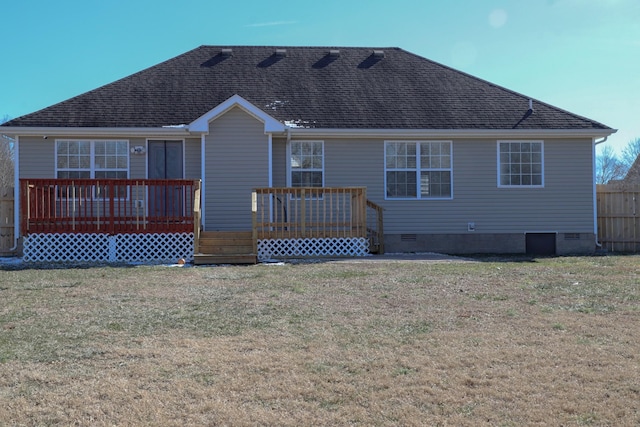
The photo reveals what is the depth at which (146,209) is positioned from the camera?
43.9 ft

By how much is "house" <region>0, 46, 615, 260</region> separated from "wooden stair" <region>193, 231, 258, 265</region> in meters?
0.86

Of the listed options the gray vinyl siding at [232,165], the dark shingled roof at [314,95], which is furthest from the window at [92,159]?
the gray vinyl siding at [232,165]

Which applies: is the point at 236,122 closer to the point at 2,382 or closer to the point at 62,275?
the point at 62,275

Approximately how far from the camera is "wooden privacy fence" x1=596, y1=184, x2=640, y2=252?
1576 cm

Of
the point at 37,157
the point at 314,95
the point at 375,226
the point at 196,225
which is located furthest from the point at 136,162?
the point at 375,226

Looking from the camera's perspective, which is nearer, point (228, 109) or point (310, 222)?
point (310, 222)

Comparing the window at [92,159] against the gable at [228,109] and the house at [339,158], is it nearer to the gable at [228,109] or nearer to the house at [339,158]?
the house at [339,158]

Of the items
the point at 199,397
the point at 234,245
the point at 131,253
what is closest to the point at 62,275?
the point at 131,253

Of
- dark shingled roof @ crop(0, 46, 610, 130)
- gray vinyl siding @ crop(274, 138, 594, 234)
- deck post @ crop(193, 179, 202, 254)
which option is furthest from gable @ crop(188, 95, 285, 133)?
deck post @ crop(193, 179, 202, 254)

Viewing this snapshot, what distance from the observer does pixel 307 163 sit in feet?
49.8

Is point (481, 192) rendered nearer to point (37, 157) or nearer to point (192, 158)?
point (192, 158)

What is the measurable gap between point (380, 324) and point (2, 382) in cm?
347

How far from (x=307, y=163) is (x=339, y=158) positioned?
847 mm

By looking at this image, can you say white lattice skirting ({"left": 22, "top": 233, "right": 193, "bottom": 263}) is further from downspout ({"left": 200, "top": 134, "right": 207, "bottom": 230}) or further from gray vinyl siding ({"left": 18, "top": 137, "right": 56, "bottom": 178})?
gray vinyl siding ({"left": 18, "top": 137, "right": 56, "bottom": 178})
